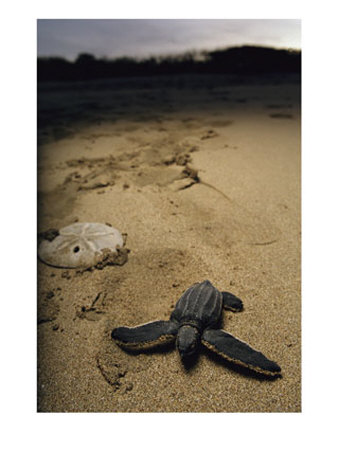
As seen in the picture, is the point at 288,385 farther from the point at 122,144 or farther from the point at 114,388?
the point at 122,144

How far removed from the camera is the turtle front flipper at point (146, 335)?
132cm

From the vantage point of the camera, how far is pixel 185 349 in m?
1.24

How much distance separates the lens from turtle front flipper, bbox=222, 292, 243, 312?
1.53m

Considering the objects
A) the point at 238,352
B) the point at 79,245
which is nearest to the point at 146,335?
the point at 238,352

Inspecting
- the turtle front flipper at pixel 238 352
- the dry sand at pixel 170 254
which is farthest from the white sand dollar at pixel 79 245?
the turtle front flipper at pixel 238 352

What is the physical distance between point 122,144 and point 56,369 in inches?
128

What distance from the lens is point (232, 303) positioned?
1.54 metres

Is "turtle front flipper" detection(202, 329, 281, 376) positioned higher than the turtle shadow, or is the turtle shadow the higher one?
"turtle front flipper" detection(202, 329, 281, 376)

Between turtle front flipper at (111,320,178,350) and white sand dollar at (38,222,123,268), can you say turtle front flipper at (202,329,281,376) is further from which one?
white sand dollar at (38,222,123,268)

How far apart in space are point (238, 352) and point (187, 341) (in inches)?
A: 8.6

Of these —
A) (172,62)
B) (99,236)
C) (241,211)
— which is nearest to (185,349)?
(99,236)

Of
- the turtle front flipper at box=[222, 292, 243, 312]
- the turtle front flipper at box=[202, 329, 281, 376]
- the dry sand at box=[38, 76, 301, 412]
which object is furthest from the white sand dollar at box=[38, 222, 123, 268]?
the turtle front flipper at box=[202, 329, 281, 376]

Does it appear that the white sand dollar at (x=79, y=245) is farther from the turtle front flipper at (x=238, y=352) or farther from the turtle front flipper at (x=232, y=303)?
the turtle front flipper at (x=238, y=352)

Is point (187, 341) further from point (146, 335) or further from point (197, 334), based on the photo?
point (146, 335)
